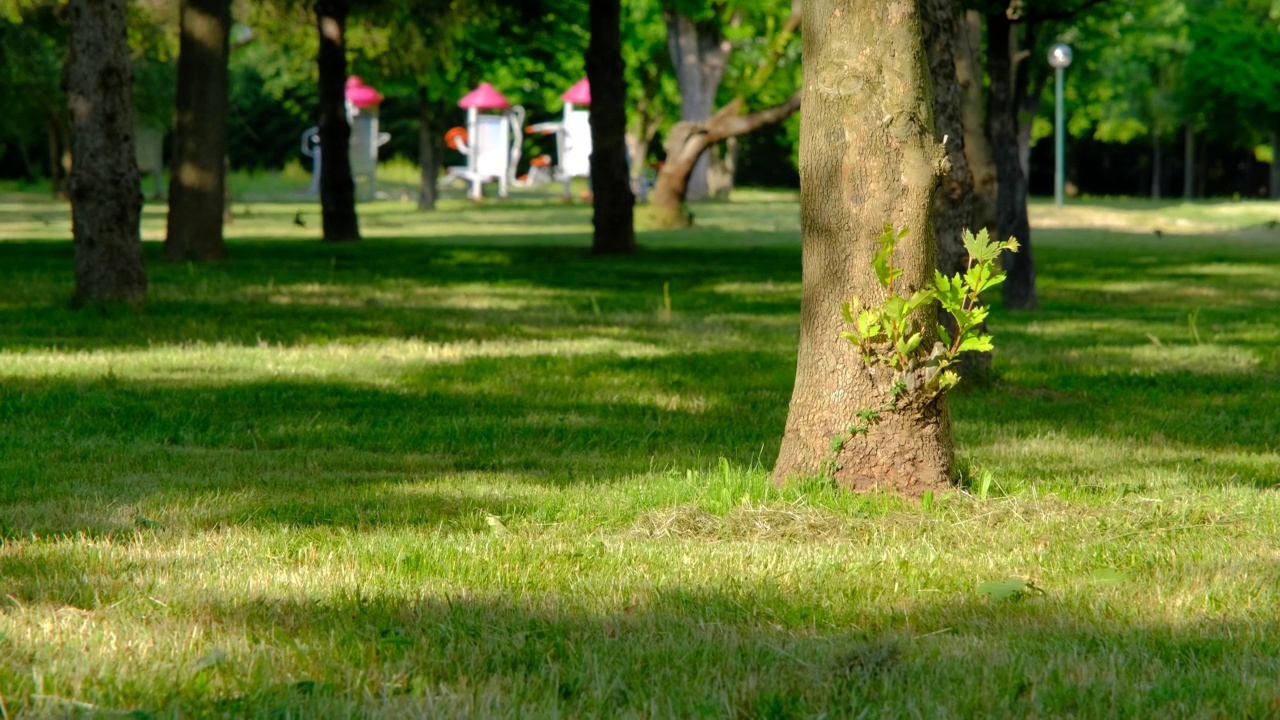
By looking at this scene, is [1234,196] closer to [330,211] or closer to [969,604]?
[330,211]

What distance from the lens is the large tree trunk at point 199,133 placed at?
1773cm

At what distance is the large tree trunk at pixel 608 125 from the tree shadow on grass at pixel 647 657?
53.9ft

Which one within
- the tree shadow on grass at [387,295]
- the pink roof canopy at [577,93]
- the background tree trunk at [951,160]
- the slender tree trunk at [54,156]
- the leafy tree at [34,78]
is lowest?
the tree shadow on grass at [387,295]

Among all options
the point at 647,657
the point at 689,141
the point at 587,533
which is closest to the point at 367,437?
the point at 587,533

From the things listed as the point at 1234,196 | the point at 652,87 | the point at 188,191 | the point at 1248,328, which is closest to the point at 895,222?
the point at 1248,328

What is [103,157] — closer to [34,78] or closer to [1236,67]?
[34,78]

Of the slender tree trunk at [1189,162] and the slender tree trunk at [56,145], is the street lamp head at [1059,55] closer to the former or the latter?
the slender tree trunk at [1189,162]

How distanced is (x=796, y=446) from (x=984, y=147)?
7.54 m

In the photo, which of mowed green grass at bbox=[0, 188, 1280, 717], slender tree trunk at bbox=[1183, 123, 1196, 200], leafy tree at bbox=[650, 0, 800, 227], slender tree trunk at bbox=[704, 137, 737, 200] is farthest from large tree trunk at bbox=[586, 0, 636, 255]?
slender tree trunk at bbox=[1183, 123, 1196, 200]

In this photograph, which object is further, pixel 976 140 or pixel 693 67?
pixel 693 67

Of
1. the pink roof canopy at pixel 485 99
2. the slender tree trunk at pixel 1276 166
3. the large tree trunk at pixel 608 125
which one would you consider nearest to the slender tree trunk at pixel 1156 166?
the slender tree trunk at pixel 1276 166

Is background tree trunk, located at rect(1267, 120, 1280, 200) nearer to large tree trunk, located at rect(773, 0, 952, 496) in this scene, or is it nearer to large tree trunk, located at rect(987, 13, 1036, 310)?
large tree trunk, located at rect(987, 13, 1036, 310)

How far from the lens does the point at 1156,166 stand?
56969 mm

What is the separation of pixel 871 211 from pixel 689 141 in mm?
21968
